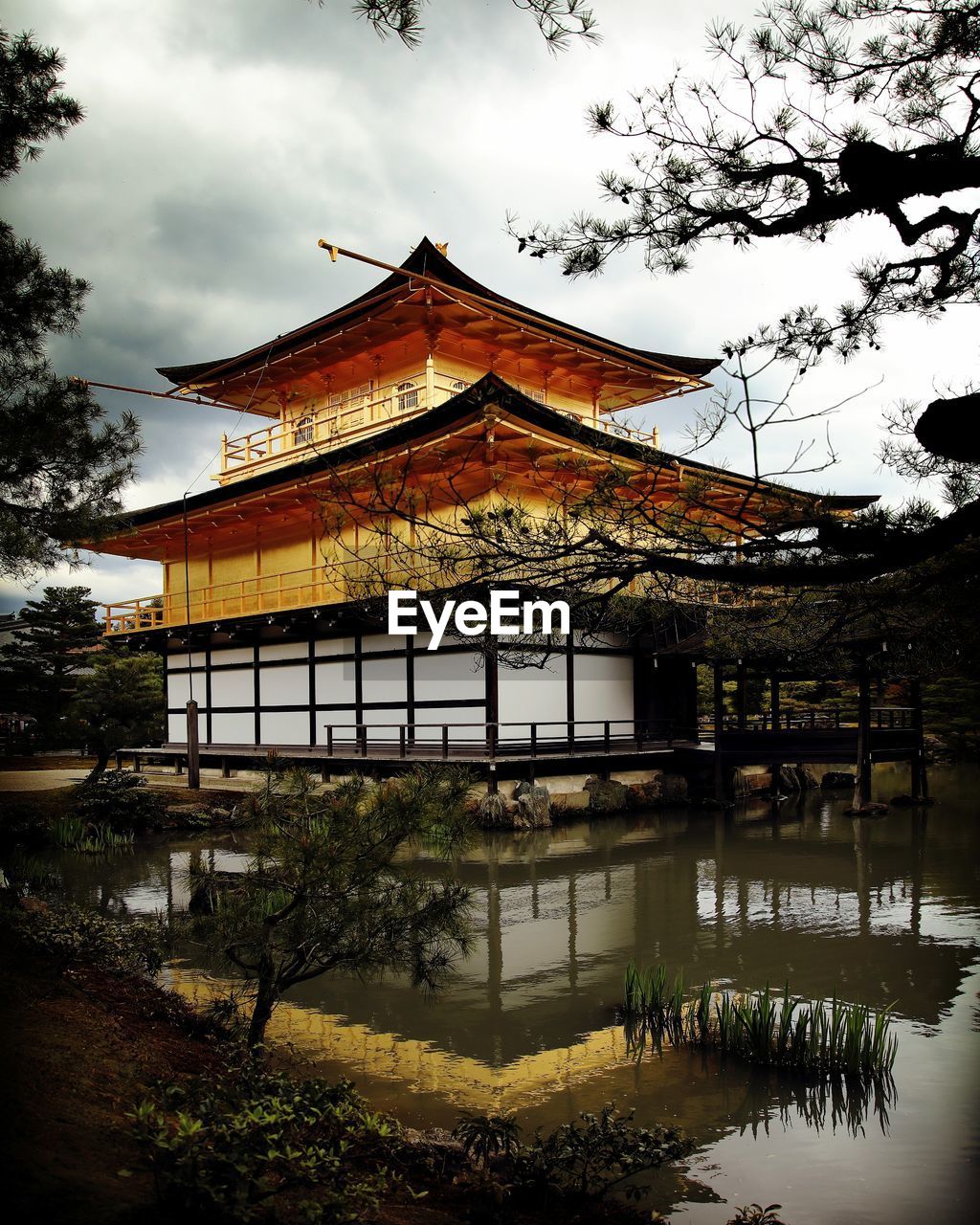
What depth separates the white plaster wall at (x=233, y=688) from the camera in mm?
22812

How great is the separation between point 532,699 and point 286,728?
700cm

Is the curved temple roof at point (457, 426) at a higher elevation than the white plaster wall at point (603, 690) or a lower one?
higher

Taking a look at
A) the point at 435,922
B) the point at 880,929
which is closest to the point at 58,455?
the point at 435,922

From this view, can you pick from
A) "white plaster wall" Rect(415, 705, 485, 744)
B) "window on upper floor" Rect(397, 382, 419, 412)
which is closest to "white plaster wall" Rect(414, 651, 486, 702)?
"white plaster wall" Rect(415, 705, 485, 744)

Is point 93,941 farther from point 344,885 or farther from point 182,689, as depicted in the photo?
point 182,689

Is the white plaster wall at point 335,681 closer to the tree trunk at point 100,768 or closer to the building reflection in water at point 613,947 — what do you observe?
the tree trunk at point 100,768

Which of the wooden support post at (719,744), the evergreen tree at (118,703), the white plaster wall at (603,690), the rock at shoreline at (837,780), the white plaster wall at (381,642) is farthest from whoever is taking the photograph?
the rock at shoreline at (837,780)

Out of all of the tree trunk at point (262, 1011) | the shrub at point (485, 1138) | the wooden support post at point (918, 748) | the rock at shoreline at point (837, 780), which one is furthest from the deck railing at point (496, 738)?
the shrub at point (485, 1138)

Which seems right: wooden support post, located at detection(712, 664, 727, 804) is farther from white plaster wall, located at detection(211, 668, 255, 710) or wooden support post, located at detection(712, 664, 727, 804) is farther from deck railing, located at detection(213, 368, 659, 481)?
white plaster wall, located at detection(211, 668, 255, 710)

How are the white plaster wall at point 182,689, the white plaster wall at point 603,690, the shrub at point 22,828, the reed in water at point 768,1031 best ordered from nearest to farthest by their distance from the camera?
the reed in water at point 768,1031
the shrub at point 22,828
the white plaster wall at point 603,690
the white plaster wall at point 182,689

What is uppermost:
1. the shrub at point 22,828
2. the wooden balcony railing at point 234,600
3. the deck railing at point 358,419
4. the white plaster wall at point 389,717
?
the deck railing at point 358,419

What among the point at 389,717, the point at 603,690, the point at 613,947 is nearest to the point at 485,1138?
the point at 613,947

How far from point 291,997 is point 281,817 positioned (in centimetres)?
279

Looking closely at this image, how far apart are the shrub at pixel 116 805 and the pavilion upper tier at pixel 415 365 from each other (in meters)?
7.49
